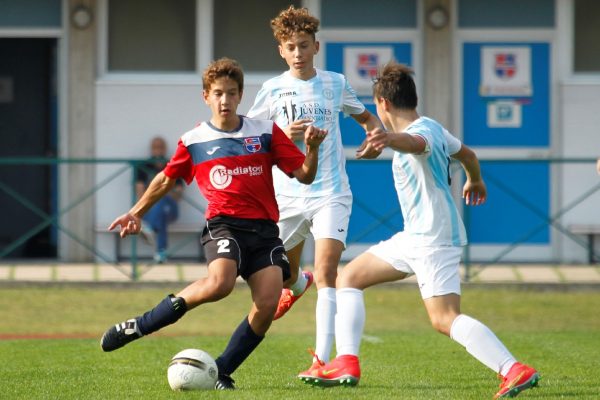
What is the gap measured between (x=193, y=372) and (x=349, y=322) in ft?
2.92

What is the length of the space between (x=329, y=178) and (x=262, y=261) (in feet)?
3.98

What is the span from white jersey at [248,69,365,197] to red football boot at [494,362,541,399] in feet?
6.60

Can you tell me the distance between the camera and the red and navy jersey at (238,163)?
24.9 feet

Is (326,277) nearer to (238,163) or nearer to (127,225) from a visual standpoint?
(238,163)

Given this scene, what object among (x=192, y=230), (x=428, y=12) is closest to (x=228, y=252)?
(x=192, y=230)

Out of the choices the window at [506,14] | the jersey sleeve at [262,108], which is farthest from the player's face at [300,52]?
the window at [506,14]

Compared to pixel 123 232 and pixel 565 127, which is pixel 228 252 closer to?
pixel 123 232

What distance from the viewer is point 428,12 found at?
53.3 ft

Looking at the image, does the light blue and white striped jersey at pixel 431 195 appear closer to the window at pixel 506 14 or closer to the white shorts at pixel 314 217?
the white shorts at pixel 314 217

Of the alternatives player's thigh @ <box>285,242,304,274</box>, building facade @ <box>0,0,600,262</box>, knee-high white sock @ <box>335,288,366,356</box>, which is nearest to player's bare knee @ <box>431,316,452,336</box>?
knee-high white sock @ <box>335,288,366,356</box>

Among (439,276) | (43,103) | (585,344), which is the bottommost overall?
(585,344)

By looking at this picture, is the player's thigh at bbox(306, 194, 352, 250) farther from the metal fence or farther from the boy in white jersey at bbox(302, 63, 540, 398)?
the metal fence

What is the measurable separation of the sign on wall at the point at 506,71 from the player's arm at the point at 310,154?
9.08 meters

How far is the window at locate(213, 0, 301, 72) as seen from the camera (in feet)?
54.0
